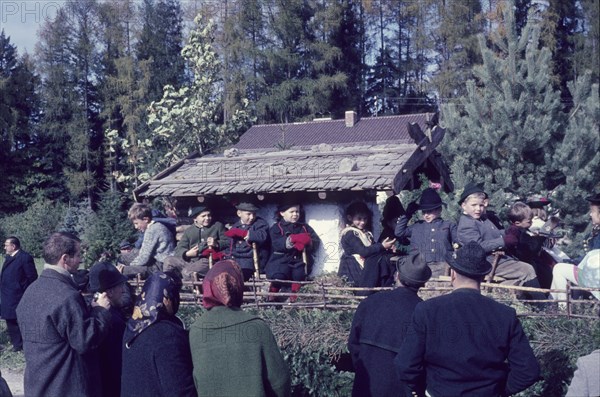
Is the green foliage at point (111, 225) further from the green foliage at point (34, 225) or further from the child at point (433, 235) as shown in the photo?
the child at point (433, 235)

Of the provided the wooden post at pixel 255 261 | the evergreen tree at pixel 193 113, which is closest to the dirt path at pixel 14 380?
the wooden post at pixel 255 261

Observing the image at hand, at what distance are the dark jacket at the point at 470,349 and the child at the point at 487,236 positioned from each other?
3262 millimetres

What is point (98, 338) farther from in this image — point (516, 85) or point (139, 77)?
point (139, 77)

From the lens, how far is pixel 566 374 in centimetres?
617

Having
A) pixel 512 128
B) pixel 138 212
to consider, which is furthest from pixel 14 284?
pixel 512 128

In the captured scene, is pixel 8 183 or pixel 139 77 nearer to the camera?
pixel 8 183

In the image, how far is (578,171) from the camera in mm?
15141

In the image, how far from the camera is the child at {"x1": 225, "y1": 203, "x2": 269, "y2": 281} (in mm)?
Result: 8312

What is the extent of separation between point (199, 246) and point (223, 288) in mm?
4581

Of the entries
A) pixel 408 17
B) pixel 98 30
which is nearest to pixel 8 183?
pixel 98 30

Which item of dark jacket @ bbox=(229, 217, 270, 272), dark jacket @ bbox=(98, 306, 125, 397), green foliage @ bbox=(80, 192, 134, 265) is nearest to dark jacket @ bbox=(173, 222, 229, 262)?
dark jacket @ bbox=(229, 217, 270, 272)

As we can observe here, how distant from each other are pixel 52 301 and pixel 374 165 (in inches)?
210

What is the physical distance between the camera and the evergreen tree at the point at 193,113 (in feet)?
86.4

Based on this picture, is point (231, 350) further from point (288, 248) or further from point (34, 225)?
point (34, 225)
